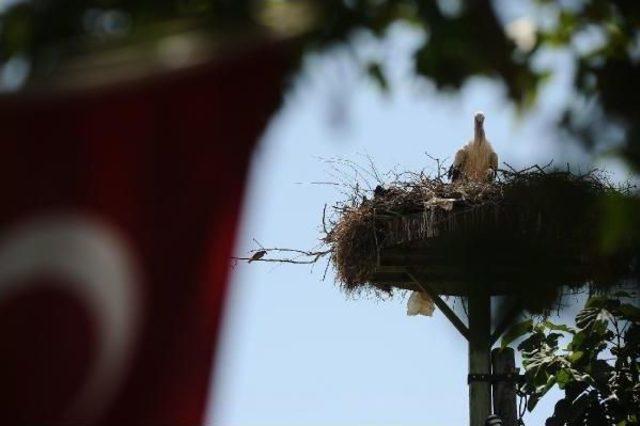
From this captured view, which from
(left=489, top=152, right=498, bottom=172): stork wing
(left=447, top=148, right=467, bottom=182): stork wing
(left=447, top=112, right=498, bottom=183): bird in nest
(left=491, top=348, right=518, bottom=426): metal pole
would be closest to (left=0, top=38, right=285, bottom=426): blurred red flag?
(left=491, top=348, right=518, bottom=426): metal pole

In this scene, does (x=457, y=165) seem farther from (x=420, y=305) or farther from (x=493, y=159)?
(x=420, y=305)

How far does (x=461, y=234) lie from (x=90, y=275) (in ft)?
22.4

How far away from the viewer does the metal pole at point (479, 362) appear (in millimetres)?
9312

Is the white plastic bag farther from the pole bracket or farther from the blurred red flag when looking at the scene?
the blurred red flag

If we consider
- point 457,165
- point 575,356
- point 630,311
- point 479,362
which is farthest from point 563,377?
point 457,165

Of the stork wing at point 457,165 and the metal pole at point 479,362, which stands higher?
the stork wing at point 457,165

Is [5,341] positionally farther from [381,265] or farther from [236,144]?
[381,265]

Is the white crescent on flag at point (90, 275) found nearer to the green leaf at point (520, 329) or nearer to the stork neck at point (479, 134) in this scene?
the green leaf at point (520, 329)

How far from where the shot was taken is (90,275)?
196 centimetres

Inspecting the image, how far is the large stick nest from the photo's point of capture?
7996 millimetres

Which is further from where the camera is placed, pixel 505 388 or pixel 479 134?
pixel 479 134

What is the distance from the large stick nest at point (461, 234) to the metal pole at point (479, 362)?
0.44 m

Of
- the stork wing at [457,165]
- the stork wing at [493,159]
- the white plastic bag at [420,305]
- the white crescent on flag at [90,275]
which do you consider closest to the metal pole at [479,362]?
the white plastic bag at [420,305]

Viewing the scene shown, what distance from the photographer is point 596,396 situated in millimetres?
8406
